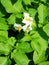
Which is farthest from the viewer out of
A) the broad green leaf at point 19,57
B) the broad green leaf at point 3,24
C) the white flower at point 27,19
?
the broad green leaf at point 3,24

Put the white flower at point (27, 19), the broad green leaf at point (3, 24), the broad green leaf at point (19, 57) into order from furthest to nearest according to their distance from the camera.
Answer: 1. the broad green leaf at point (3, 24)
2. the white flower at point (27, 19)
3. the broad green leaf at point (19, 57)

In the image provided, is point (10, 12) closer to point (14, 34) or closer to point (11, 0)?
point (11, 0)

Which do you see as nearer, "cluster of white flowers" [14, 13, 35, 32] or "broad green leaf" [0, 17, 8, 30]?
"cluster of white flowers" [14, 13, 35, 32]

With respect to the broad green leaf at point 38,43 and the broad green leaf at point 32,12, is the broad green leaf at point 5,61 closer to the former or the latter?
the broad green leaf at point 38,43

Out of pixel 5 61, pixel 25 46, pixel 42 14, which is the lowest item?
pixel 5 61

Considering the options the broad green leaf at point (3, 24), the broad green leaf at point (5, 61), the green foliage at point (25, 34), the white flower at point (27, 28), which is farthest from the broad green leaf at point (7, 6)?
the broad green leaf at point (5, 61)

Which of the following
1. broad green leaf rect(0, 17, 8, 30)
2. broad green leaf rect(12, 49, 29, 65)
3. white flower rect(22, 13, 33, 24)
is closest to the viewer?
broad green leaf rect(12, 49, 29, 65)

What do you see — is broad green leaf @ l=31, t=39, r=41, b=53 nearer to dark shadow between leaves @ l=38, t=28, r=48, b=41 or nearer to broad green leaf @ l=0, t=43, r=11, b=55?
dark shadow between leaves @ l=38, t=28, r=48, b=41

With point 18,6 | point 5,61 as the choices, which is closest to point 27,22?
point 18,6

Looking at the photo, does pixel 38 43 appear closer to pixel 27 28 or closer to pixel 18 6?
pixel 27 28

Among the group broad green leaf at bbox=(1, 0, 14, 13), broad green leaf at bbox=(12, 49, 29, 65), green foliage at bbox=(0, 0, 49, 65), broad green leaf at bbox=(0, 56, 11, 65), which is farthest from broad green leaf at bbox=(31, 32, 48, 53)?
broad green leaf at bbox=(1, 0, 14, 13)

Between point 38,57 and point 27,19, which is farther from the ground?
point 27,19
